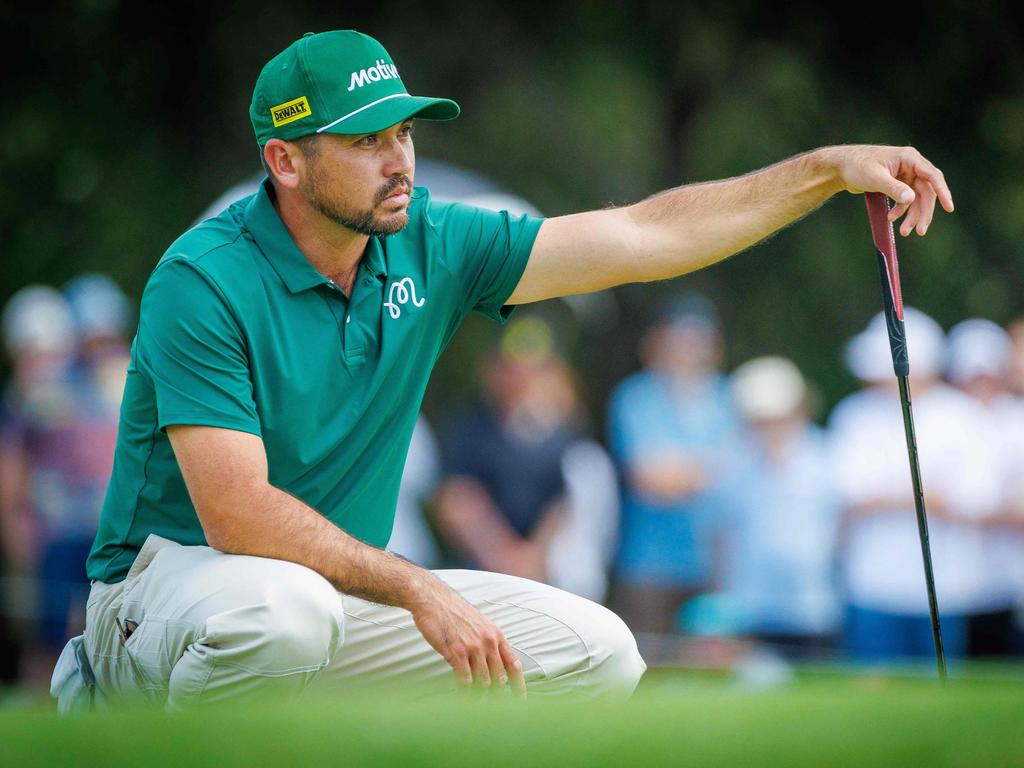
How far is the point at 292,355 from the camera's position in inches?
159

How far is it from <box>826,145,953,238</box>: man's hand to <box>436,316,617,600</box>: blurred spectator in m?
4.73

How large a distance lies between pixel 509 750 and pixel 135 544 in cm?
186

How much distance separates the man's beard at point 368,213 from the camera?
4.18 metres

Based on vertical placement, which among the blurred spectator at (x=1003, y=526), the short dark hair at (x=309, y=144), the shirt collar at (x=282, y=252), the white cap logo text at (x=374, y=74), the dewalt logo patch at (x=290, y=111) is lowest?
the blurred spectator at (x=1003, y=526)

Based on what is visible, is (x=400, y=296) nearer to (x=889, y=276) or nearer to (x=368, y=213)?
(x=368, y=213)

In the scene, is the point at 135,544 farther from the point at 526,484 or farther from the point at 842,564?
the point at 842,564

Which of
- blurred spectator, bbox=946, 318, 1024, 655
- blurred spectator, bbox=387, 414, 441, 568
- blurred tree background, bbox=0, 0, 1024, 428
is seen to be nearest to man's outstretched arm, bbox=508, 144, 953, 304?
blurred spectator, bbox=387, 414, 441, 568

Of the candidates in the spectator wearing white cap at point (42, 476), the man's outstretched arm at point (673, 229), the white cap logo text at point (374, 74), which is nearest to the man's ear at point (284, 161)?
the white cap logo text at point (374, 74)

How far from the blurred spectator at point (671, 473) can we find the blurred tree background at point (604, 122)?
9.50 ft

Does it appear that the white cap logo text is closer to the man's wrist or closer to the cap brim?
the cap brim

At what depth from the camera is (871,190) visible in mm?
4176

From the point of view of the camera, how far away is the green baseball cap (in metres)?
4.13

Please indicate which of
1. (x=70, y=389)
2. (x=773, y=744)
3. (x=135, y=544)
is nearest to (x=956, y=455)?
(x=70, y=389)

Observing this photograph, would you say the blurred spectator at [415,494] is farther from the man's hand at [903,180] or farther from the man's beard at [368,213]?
the man's hand at [903,180]
